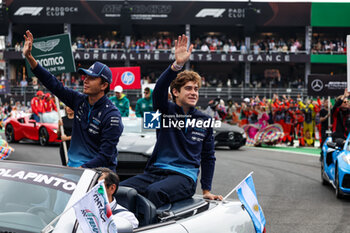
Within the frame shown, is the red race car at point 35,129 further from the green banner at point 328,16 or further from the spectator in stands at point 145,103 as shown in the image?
the green banner at point 328,16

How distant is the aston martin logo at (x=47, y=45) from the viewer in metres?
8.23

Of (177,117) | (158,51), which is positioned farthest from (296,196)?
(158,51)

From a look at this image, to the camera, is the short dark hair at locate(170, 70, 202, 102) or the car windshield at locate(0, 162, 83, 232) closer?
the car windshield at locate(0, 162, 83, 232)

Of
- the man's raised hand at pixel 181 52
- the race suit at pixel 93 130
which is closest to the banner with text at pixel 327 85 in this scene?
the man's raised hand at pixel 181 52

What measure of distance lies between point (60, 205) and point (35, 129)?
1625 centimetres

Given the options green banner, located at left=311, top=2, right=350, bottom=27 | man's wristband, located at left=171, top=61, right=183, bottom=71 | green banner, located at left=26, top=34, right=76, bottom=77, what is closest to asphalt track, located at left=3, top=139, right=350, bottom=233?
man's wristband, located at left=171, top=61, right=183, bottom=71

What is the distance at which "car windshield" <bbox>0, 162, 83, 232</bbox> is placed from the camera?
307 centimetres

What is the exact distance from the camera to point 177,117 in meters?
4.52

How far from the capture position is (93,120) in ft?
14.9

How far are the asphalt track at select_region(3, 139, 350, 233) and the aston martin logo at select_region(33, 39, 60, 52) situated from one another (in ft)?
11.6

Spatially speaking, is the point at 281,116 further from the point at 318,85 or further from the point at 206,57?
the point at 206,57

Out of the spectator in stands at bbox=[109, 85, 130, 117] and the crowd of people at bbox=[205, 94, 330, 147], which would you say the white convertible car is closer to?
the spectator in stands at bbox=[109, 85, 130, 117]

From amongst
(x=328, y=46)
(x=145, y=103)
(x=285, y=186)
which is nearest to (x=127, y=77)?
(x=145, y=103)

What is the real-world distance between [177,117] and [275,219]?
335cm
